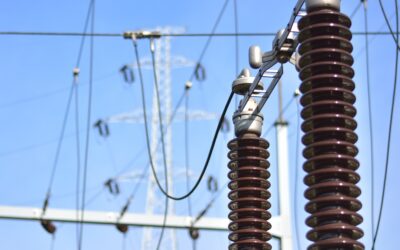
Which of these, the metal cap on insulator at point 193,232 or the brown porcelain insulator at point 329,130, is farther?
the metal cap on insulator at point 193,232

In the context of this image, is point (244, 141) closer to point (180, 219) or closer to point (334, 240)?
point (334, 240)

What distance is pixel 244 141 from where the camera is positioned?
591 cm

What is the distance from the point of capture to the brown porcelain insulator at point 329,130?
3945mm

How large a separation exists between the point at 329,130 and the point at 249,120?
1.84m

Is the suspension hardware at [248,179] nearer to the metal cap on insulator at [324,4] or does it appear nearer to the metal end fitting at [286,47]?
the metal end fitting at [286,47]

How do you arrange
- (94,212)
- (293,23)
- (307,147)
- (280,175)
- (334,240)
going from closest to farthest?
(334,240) → (307,147) → (293,23) → (94,212) → (280,175)

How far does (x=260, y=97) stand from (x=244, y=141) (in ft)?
1.17

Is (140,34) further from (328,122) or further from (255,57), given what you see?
(328,122)

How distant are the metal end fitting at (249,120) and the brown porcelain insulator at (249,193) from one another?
0.14 feet

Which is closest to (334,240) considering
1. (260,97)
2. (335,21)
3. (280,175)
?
(335,21)

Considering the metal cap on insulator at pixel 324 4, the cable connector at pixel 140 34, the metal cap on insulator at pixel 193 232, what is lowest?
the metal cap on insulator at pixel 324 4

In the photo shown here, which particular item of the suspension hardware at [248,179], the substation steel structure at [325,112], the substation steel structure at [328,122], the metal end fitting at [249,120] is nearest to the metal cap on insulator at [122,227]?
the suspension hardware at [248,179]

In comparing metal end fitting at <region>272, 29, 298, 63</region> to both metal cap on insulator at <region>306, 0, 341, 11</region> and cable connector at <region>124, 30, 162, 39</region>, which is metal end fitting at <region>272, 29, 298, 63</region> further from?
cable connector at <region>124, 30, 162, 39</region>

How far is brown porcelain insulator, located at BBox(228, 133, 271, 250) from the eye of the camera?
18.2 feet
